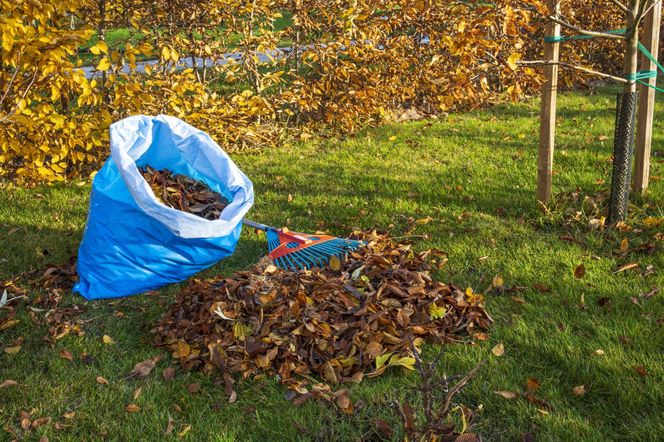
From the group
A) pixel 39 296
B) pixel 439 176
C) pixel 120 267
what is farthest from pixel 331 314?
pixel 439 176

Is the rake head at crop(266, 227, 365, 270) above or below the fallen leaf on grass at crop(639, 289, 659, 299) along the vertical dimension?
above

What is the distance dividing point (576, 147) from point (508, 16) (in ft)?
8.67

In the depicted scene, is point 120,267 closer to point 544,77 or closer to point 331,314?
point 331,314

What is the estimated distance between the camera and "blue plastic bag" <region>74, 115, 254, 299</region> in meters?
3.23

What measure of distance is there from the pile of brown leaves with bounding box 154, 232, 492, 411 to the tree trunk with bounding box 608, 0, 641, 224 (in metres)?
1.39

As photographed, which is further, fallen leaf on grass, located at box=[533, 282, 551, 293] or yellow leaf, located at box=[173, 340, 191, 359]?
fallen leaf on grass, located at box=[533, 282, 551, 293]

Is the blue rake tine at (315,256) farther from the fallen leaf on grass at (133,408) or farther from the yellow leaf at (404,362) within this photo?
the fallen leaf on grass at (133,408)

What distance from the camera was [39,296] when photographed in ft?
10.7

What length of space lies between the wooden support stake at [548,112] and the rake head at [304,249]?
55.0 inches

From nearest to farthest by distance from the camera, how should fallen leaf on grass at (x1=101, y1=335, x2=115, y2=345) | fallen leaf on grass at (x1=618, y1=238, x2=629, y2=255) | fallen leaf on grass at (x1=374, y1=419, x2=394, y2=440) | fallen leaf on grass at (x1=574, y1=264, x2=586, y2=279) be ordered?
1. fallen leaf on grass at (x1=374, y1=419, x2=394, y2=440)
2. fallen leaf on grass at (x1=101, y1=335, x2=115, y2=345)
3. fallen leaf on grass at (x1=574, y1=264, x2=586, y2=279)
4. fallen leaf on grass at (x1=618, y1=238, x2=629, y2=255)

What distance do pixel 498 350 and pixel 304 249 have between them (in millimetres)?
1282

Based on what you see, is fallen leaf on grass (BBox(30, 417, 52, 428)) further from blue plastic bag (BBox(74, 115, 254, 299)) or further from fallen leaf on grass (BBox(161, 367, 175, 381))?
blue plastic bag (BBox(74, 115, 254, 299))

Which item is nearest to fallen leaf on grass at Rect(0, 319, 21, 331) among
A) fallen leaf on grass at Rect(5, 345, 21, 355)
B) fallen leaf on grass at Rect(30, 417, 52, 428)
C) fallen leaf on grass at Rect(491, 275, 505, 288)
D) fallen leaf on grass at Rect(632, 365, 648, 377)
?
fallen leaf on grass at Rect(5, 345, 21, 355)

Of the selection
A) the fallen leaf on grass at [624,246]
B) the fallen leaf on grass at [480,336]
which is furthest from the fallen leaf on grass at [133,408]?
the fallen leaf on grass at [624,246]
